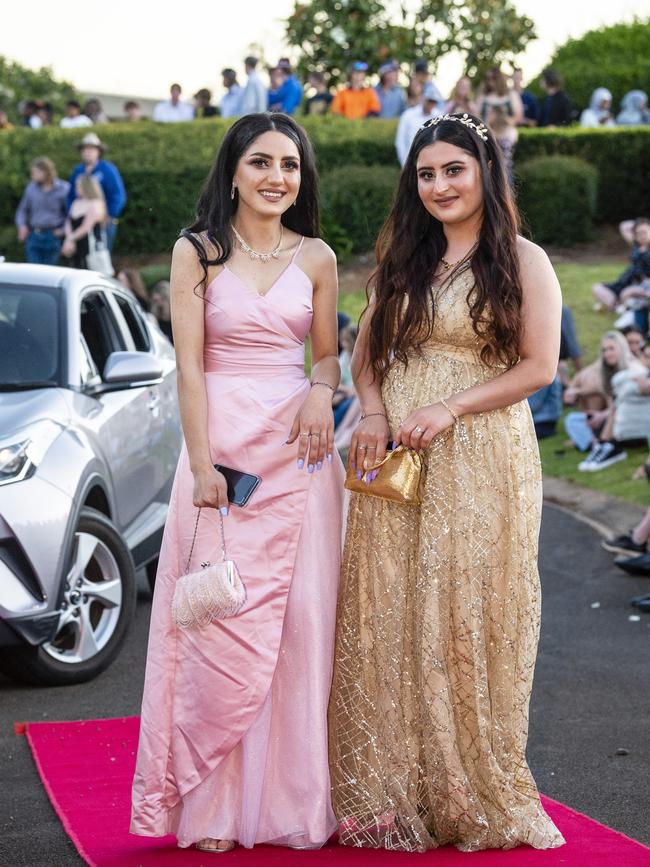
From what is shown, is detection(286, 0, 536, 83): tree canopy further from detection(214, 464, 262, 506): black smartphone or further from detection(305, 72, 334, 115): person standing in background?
detection(214, 464, 262, 506): black smartphone

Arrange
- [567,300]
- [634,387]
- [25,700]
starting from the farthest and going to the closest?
[567,300] → [634,387] → [25,700]

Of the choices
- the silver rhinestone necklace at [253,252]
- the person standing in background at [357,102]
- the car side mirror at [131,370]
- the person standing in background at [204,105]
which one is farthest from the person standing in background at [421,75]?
the silver rhinestone necklace at [253,252]

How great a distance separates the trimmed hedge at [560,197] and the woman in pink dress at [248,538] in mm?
16805

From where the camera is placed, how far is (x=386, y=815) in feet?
14.7

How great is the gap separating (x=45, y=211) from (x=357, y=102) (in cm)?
685

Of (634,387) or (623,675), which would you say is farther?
(634,387)

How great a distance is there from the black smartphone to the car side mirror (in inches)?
109

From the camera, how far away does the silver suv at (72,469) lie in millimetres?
6297

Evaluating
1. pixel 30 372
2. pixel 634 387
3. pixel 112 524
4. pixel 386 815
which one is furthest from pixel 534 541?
pixel 634 387

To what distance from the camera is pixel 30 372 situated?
7.16m

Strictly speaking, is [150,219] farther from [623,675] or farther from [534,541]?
[534,541]

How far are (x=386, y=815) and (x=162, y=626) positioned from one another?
925 millimetres

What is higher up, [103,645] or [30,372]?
[30,372]

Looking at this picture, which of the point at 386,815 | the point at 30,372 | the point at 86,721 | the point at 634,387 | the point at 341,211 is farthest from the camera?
the point at 341,211
